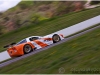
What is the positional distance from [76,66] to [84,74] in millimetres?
762

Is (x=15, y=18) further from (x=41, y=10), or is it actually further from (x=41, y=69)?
(x=41, y=69)

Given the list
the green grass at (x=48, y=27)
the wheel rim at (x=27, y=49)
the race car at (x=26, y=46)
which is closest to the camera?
the race car at (x=26, y=46)

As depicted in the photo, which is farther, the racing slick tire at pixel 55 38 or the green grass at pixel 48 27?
the green grass at pixel 48 27

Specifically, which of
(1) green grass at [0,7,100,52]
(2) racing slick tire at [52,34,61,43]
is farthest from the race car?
(1) green grass at [0,7,100,52]

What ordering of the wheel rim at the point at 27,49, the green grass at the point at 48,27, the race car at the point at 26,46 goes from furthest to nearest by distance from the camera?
the green grass at the point at 48,27 → the wheel rim at the point at 27,49 → the race car at the point at 26,46

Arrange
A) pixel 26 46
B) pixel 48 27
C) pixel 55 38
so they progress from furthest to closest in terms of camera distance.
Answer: pixel 48 27 → pixel 55 38 → pixel 26 46

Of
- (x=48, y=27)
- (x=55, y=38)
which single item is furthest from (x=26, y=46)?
(x=48, y=27)

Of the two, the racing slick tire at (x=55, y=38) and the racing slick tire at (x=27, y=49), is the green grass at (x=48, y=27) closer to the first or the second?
the racing slick tire at (x=55, y=38)

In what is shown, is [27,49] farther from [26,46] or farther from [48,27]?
[48,27]

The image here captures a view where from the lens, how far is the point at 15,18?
3409 centimetres

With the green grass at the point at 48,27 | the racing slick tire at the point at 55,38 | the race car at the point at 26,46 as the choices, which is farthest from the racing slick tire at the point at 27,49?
the green grass at the point at 48,27

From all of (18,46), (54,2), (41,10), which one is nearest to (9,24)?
(41,10)

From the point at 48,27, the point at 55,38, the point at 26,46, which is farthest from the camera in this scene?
the point at 48,27

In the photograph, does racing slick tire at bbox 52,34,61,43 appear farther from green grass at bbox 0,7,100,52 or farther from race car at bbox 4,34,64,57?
green grass at bbox 0,7,100,52
